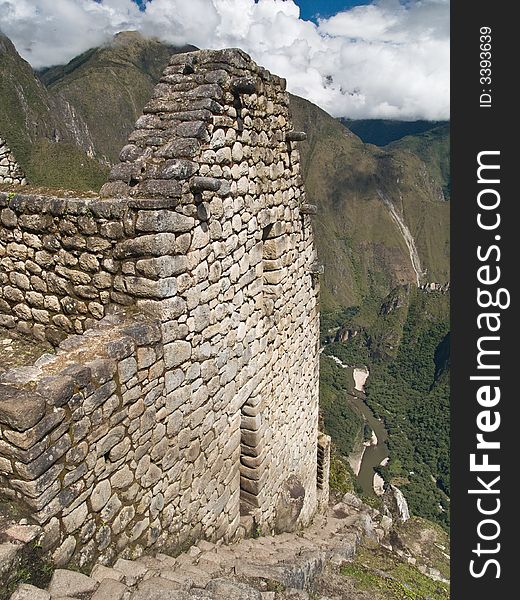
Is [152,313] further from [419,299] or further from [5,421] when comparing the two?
[419,299]

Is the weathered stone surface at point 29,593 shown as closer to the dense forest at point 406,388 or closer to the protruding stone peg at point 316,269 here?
the protruding stone peg at point 316,269

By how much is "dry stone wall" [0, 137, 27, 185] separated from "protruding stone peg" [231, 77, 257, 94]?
3769mm

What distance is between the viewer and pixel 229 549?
18.1ft

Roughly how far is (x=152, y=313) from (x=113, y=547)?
187cm

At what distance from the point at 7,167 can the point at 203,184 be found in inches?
167

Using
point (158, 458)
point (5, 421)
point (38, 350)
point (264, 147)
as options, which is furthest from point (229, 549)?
point (264, 147)

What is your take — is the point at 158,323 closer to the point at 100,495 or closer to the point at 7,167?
the point at 100,495

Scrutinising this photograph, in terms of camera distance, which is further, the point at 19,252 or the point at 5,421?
the point at 19,252

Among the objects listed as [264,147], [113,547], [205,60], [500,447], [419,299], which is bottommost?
[419,299]

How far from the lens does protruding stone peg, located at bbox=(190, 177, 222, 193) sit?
433cm

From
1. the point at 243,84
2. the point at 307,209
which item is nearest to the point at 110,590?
the point at 243,84

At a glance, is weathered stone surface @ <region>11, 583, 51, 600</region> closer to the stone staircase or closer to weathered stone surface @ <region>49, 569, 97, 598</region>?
the stone staircase

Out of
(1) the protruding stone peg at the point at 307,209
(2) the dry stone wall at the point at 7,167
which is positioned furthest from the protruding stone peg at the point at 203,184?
(2) the dry stone wall at the point at 7,167

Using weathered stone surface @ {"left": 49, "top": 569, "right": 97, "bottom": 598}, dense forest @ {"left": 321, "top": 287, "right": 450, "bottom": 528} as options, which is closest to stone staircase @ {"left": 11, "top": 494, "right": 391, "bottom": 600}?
weathered stone surface @ {"left": 49, "top": 569, "right": 97, "bottom": 598}
